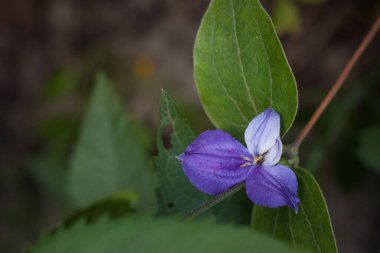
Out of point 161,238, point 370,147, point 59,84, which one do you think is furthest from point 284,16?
point 161,238

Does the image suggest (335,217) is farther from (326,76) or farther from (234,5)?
(234,5)

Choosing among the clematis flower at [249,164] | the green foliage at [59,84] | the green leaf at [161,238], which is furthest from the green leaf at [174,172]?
the green foliage at [59,84]

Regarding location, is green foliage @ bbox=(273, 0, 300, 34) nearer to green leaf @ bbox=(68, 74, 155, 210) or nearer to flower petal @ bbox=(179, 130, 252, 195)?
green leaf @ bbox=(68, 74, 155, 210)

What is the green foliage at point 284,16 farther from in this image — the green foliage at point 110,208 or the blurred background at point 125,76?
the green foliage at point 110,208

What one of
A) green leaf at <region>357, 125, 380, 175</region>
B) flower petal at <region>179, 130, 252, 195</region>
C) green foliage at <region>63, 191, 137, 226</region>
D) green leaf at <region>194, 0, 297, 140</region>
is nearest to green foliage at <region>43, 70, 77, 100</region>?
green foliage at <region>63, 191, 137, 226</region>

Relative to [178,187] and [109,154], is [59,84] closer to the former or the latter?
[109,154]

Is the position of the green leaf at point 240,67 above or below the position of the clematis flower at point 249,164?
above

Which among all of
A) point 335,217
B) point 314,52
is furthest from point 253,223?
point 314,52
